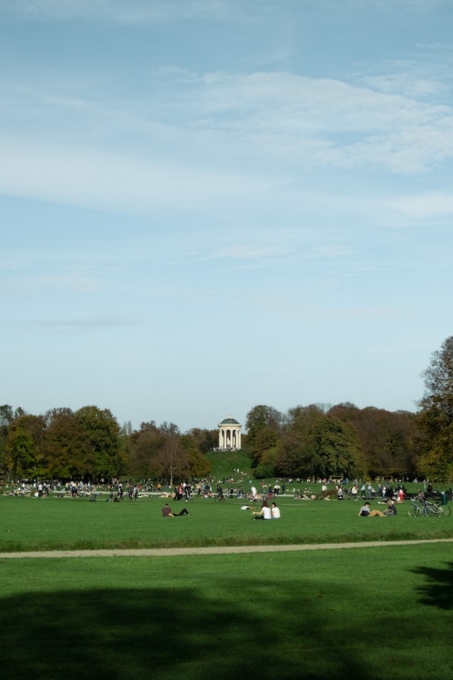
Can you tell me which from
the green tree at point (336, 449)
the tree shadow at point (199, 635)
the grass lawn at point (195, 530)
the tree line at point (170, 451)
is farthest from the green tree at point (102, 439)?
the tree shadow at point (199, 635)

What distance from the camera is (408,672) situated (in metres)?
12.2

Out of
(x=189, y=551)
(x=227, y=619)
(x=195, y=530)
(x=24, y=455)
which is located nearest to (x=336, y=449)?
(x=24, y=455)

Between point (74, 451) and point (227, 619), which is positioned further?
point (74, 451)

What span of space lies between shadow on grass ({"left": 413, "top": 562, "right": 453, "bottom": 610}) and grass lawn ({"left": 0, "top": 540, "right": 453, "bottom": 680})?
0.05m

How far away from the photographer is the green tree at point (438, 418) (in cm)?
6938

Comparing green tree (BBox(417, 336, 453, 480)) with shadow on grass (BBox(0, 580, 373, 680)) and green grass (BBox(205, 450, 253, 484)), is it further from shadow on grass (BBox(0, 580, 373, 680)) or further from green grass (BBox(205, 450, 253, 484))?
green grass (BBox(205, 450, 253, 484))

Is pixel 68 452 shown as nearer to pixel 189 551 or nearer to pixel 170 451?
pixel 170 451

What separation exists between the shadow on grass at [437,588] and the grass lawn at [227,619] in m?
0.05

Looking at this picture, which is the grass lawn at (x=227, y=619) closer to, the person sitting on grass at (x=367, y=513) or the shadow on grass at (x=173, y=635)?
the shadow on grass at (x=173, y=635)

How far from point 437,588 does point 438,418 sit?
51995 mm

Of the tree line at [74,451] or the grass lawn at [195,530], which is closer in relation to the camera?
the grass lawn at [195,530]

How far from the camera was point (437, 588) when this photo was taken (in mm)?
20406

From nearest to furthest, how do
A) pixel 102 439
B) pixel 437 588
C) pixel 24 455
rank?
pixel 437 588 < pixel 102 439 < pixel 24 455

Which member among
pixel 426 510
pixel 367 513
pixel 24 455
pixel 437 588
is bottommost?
pixel 437 588
